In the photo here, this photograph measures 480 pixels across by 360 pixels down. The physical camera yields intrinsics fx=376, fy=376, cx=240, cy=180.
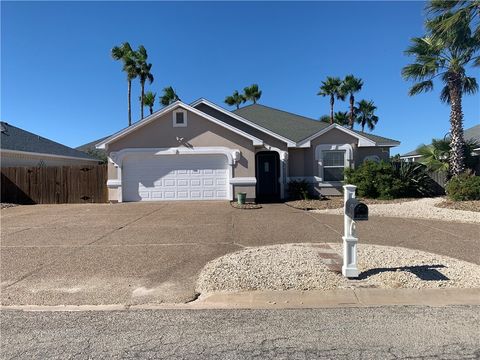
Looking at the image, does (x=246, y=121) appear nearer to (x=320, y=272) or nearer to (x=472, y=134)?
(x=320, y=272)

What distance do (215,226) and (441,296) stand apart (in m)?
6.60

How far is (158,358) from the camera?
3.53 meters

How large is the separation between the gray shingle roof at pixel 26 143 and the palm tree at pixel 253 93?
20207 millimetres

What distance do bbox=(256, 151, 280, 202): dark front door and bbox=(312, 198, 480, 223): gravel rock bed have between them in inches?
228

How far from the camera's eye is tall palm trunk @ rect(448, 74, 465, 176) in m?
16.9

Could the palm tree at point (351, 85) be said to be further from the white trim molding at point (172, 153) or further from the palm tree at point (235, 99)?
the white trim molding at point (172, 153)

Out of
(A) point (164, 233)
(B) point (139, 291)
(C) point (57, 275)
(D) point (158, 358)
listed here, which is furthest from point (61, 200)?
(D) point (158, 358)

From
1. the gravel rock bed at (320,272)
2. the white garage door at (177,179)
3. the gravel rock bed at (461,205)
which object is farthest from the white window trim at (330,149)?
the gravel rock bed at (320,272)

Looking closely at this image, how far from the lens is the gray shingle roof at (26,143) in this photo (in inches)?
855

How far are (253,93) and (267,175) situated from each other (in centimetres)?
2406

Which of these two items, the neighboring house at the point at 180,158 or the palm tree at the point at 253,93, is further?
the palm tree at the point at 253,93

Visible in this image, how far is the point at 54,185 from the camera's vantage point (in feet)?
61.8

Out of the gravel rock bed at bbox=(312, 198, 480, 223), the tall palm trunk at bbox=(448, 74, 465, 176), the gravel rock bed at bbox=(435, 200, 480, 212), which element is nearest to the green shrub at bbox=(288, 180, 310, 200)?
the gravel rock bed at bbox=(312, 198, 480, 223)

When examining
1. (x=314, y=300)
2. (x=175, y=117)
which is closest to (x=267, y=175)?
(x=175, y=117)
